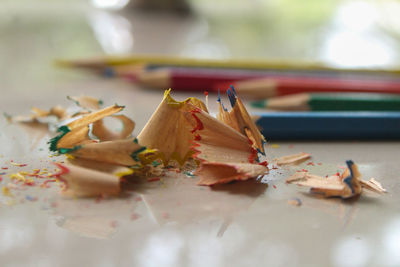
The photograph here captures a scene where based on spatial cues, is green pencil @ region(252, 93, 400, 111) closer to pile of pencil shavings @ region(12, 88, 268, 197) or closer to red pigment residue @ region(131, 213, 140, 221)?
pile of pencil shavings @ region(12, 88, 268, 197)

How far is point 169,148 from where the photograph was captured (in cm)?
55

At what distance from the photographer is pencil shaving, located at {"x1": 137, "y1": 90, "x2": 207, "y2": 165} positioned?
547 millimetres

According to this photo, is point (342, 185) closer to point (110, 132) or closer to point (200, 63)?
point (110, 132)

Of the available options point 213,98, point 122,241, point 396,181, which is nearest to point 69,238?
point 122,241

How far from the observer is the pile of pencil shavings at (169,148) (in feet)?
1.54

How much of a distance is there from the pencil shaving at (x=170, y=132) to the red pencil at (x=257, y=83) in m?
0.46

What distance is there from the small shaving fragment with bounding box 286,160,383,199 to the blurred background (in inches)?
32.0

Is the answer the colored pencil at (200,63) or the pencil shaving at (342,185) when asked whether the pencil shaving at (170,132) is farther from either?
the colored pencil at (200,63)

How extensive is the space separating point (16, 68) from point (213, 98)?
565 mm

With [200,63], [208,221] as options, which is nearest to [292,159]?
[208,221]

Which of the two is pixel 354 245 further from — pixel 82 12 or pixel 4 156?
pixel 82 12

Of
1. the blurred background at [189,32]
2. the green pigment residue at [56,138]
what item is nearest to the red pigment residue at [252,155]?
the green pigment residue at [56,138]

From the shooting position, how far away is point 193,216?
0.43 metres

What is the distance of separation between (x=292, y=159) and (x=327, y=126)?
14 centimetres
